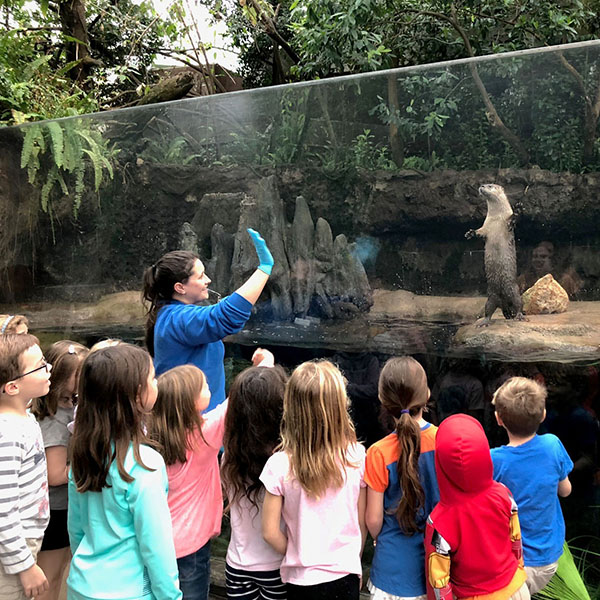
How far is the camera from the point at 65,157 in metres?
5.07

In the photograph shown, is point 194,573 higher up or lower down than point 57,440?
lower down

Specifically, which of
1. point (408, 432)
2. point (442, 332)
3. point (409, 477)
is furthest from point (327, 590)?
point (442, 332)

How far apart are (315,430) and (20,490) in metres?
1.06

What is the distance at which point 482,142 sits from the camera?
327cm

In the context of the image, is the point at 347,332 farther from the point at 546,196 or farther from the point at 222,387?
the point at 546,196

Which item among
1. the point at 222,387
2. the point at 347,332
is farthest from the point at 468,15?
the point at 222,387

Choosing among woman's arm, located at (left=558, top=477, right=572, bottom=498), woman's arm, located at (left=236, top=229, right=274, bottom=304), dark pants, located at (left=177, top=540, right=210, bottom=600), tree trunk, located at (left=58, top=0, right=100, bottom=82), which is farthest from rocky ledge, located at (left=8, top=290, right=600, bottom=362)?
tree trunk, located at (left=58, top=0, right=100, bottom=82)

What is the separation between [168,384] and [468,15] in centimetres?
614

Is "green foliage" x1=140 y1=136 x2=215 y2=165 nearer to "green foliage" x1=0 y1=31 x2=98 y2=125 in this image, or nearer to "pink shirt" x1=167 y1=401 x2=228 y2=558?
"green foliage" x1=0 y1=31 x2=98 y2=125

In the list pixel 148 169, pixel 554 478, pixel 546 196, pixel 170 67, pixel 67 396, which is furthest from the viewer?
pixel 170 67

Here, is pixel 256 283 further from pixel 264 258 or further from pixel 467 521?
pixel 467 521

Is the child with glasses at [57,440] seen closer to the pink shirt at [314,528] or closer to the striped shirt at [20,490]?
the striped shirt at [20,490]

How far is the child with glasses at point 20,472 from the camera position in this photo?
2135 millimetres

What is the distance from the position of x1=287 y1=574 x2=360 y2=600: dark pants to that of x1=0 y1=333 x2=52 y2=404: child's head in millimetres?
1174
